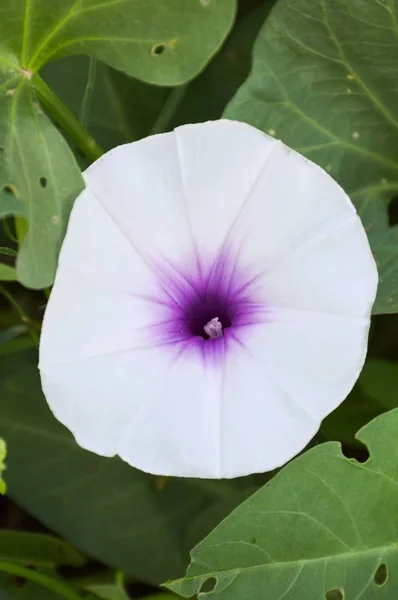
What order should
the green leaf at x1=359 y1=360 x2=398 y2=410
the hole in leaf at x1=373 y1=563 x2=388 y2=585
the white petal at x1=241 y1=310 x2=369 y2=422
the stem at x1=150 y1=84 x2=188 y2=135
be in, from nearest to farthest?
the white petal at x1=241 y1=310 x2=369 y2=422, the hole in leaf at x1=373 y1=563 x2=388 y2=585, the green leaf at x1=359 y1=360 x2=398 y2=410, the stem at x1=150 y1=84 x2=188 y2=135

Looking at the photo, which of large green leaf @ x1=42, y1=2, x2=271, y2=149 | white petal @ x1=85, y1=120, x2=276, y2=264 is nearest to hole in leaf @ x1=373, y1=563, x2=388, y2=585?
white petal @ x1=85, y1=120, x2=276, y2=264

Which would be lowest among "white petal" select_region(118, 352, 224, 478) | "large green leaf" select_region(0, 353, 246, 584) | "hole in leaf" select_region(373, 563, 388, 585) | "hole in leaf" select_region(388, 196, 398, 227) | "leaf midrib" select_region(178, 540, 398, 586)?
"large green leaf" select_region(0, 353, 246, 584)

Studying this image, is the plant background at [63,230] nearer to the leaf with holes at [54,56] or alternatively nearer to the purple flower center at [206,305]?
the leaf with holes at [54,56]

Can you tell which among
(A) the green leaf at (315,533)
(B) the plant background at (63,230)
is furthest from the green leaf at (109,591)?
(A) the green leaf at (315,533)

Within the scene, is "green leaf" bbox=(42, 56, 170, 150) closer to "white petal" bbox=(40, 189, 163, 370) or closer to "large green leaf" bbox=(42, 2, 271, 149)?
"large green leaf" bbox=(42, 2, 271, 149)

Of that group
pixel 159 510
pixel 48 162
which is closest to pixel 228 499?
pixel 159 510

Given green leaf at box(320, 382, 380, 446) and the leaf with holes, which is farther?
green leaf at box(320, 382, 380, 446)
